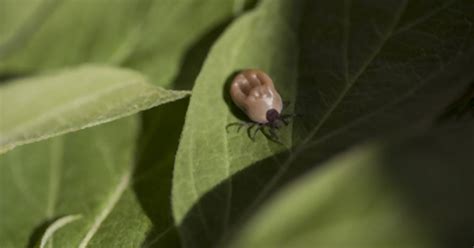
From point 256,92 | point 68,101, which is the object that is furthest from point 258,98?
point 68,101

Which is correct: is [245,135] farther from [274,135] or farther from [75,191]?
[75,191]

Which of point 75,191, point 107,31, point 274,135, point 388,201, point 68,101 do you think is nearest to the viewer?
point 388,201

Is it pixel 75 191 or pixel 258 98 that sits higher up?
pixel 258 98

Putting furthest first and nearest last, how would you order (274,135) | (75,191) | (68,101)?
1. (75,191)
2. (274,135)
3. (68,101)

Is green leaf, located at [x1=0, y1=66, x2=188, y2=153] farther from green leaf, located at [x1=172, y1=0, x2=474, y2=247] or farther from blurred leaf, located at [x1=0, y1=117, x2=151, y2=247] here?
blurred leaf, located at [x1=0, y1=117, x2=151, y2=247]

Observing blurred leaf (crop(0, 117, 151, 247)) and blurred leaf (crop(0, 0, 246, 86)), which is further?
blurred leaf (crop(0, 0, 246, 86))

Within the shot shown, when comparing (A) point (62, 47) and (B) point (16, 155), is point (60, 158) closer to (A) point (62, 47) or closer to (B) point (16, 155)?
(B) point (16, 155)

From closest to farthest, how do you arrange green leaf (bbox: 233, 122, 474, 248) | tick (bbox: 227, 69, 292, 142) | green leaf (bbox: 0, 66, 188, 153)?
green leaf (bbox: 233, 122, 474, 248), green leaf (bbox: 0, 66, 188, 153), tick (bbox: 227, 69, 292, 142)

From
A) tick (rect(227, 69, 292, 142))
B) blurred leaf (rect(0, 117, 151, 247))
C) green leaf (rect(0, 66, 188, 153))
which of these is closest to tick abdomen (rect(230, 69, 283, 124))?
tick (rect(227, 69, 292, 142))
